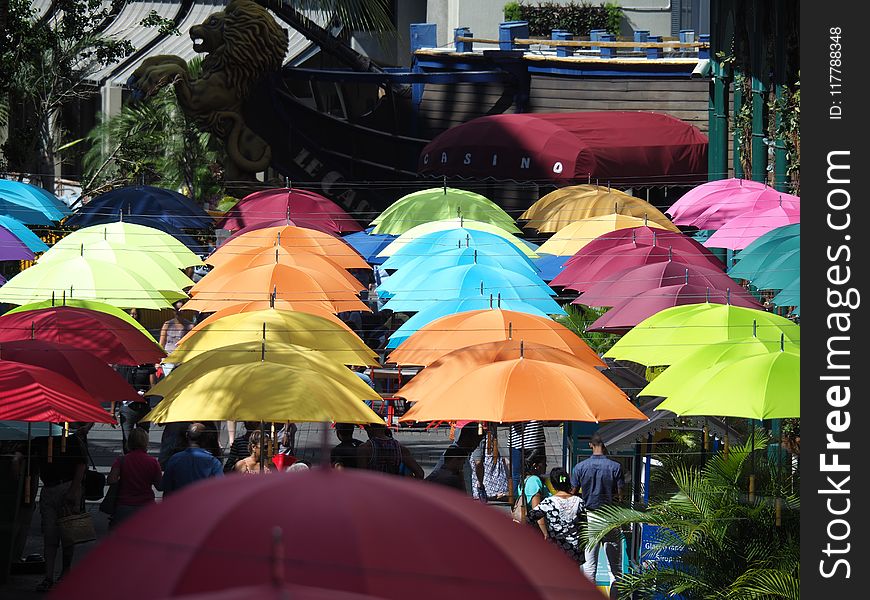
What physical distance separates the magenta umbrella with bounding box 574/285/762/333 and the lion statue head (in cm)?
1713

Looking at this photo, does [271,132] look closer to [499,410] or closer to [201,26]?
[201,26]

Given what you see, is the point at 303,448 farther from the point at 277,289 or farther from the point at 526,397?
the point at 526,397

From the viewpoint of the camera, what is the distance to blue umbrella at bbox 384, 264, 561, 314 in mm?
15445

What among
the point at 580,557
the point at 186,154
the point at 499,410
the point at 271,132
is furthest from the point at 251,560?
the point at 186,154

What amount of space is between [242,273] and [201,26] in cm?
1506

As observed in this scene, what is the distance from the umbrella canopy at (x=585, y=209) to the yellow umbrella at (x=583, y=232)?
1.28 metres

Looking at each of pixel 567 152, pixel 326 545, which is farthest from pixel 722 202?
pixel 326 545

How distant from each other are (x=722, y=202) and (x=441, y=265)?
5.51 metres

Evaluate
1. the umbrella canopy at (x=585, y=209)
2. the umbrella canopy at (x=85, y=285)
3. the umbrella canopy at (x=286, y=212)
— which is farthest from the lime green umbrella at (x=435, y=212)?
the umbrella canopy at (x=85, y=285)

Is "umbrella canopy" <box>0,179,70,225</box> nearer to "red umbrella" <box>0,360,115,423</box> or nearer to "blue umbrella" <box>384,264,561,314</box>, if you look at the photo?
"blue umbrella" <box>384,264,561,314</box>

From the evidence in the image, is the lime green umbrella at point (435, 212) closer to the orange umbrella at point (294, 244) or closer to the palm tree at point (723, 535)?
the orange umbrella at point (294, 244)

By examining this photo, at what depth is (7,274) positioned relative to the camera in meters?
22.2

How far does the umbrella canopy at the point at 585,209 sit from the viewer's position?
69.7 ft

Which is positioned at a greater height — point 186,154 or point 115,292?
point 186,154
